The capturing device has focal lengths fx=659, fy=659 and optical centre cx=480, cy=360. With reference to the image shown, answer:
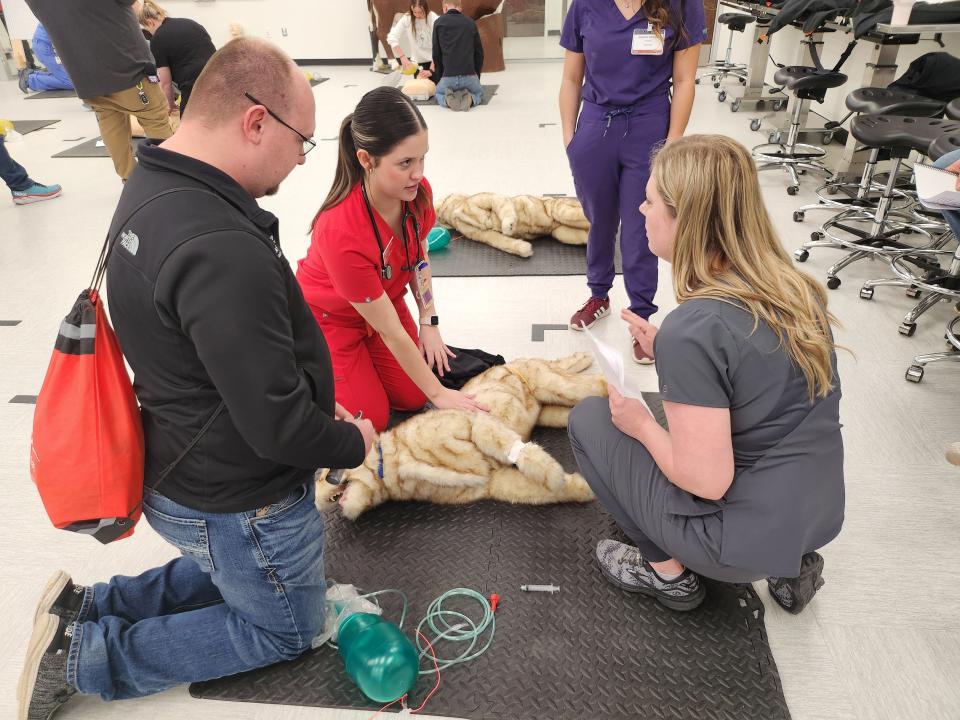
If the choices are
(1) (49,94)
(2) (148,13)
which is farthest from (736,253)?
(1) (49,94)

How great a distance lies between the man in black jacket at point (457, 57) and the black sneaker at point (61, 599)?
21.0ft

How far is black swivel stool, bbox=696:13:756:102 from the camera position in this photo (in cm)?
606

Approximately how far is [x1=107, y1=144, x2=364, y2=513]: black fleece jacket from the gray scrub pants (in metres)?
0.65

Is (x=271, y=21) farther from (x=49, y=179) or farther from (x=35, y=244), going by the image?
(x=35, y=244)

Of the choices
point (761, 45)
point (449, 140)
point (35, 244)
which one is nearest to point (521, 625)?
point (35, 244)

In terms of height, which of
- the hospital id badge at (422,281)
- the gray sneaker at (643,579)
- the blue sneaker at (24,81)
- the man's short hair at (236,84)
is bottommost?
the gray sneaker at (643,579)

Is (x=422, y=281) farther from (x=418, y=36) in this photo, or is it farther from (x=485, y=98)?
(x=418, y=36)

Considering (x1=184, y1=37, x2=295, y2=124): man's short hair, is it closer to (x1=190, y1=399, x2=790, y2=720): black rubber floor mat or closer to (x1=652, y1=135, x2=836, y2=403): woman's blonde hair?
(x1=652, y1=135, x2=836, y2=403): woman's blonde hair

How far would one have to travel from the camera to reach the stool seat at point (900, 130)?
116 inches

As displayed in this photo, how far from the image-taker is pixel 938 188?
223cm

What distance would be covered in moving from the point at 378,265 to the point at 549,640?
1177 millimetres

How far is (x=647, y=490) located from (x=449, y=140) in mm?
4924

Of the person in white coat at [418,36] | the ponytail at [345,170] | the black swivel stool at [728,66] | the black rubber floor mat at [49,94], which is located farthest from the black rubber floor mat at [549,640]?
the black rubber floor mat at [49,94]

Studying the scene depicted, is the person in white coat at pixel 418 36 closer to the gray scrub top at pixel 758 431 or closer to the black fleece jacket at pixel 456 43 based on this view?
the black fleece jacket at pixel 456 43
